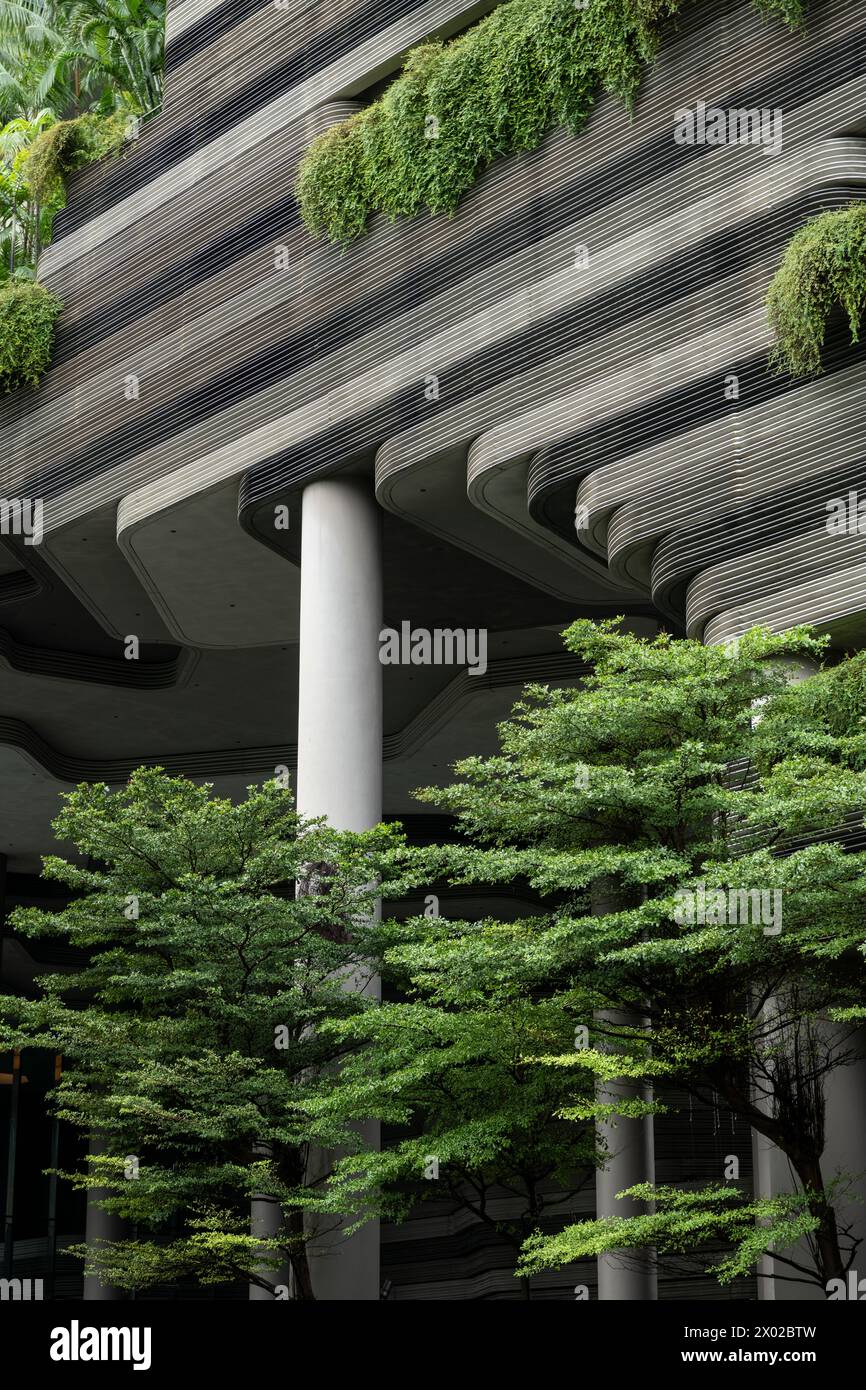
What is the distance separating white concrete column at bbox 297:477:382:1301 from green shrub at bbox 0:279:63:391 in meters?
5.79

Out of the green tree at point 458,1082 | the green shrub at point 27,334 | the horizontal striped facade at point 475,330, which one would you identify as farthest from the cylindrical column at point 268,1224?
the green shrub at point 27,334

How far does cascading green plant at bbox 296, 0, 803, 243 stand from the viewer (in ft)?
57.4

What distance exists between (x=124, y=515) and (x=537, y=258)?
24.3 ft

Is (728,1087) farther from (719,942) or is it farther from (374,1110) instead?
(374,1110)

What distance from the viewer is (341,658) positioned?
64.4ft

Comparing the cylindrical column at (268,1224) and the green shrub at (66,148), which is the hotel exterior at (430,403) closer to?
the green shrub at (66,148)

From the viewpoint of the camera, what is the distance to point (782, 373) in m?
15.6

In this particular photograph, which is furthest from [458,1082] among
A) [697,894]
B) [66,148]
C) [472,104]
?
[66,148]

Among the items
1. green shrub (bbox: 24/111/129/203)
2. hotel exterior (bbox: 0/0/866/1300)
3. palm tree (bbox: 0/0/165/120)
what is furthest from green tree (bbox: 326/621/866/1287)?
palm tree (bbox: 0/0/165/120)

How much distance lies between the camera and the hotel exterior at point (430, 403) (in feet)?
51.7

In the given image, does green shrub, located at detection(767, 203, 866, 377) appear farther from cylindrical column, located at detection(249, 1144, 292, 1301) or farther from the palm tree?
the palm tree

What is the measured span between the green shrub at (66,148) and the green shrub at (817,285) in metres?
13.0

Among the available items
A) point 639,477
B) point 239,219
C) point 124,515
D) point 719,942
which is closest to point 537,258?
point 639,477

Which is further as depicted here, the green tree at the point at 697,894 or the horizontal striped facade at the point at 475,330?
the horizontal striped facade at the point at 475,330
